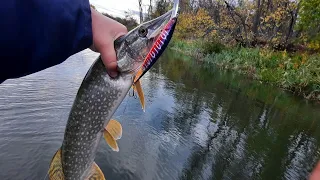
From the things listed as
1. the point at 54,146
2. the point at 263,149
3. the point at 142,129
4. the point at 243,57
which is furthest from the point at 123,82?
the point at 243,57

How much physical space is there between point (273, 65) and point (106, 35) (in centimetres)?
1782

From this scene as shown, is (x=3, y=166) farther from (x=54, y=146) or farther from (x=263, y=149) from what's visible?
(x=263, y=149)

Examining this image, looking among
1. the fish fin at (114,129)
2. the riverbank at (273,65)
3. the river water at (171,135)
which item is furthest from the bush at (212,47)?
the fish fin at (114,129)

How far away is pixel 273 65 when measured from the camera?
17406 mm

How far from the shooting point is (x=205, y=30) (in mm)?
35094

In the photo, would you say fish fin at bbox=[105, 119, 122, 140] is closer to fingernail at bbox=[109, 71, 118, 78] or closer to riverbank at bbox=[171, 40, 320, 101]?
fingernail at bbox=[109, 71, 118, 78]

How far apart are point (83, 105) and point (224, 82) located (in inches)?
516

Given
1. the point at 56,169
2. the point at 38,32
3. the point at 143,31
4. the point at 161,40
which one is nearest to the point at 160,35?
the point at 161,40

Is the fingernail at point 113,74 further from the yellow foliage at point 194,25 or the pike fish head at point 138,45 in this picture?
the yellow foliage at point 194,25

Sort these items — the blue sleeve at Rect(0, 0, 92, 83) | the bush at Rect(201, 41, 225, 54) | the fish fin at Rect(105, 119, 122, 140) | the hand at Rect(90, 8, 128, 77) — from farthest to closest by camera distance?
1. the bush at Rect(201, 41, 225, 54)
2. the fish fin at Rect(105, 119, 122, 140)
3. the hand at Rect(90, 8, 128, 77)
4. the blue sleeve at Rect(0, 0, 92, 83)

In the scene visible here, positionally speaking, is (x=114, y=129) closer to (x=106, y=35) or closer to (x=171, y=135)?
A: (x=106, y=35)

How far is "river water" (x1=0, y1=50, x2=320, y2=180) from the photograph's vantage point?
480cm

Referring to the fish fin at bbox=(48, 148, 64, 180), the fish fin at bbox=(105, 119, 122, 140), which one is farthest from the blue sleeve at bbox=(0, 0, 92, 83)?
the fish fin at bbox=(48, 148, 64, 180)

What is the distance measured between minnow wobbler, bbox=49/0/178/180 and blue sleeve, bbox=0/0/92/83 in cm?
40
